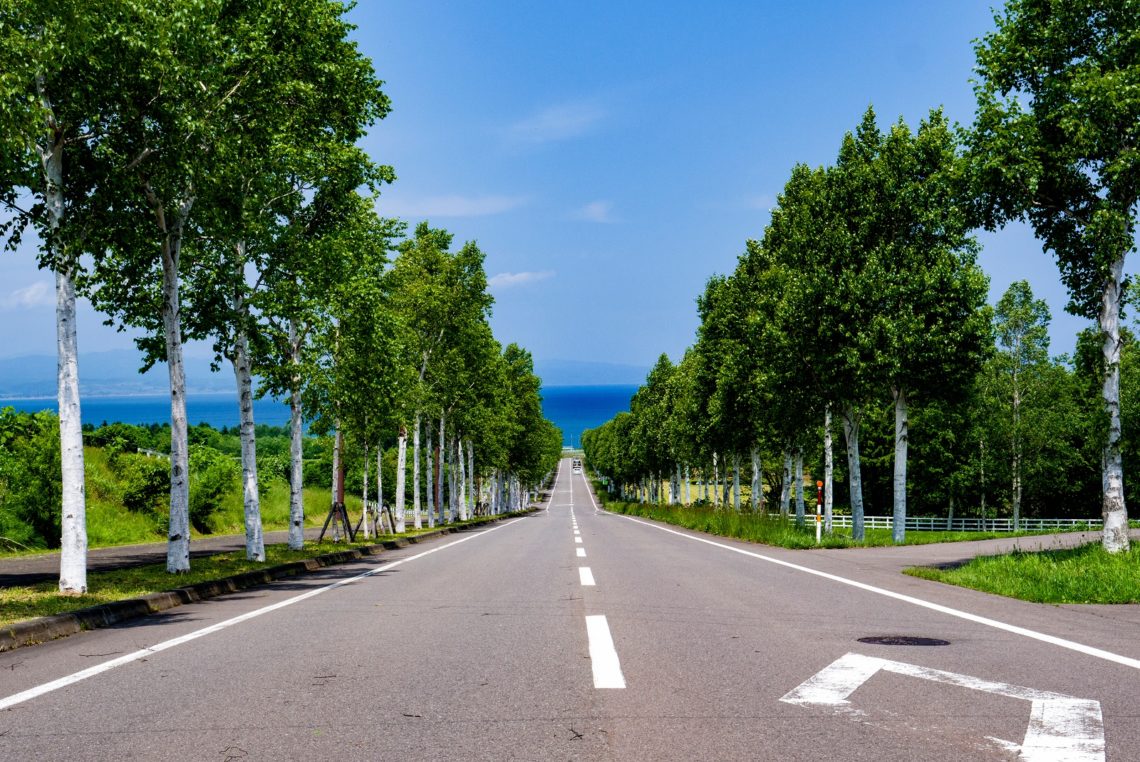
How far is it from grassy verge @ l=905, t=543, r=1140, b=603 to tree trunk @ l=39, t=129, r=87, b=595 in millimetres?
11670

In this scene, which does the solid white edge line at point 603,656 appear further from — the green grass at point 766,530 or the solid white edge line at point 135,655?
the green grass at point 766,530

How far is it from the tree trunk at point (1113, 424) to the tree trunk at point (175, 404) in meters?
14.3

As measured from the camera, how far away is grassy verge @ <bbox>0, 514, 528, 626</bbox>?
911 cm

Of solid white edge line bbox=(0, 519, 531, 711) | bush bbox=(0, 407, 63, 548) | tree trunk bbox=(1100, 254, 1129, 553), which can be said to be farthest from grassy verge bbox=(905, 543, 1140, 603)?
bush bbox=(0, 407, 63, 548)

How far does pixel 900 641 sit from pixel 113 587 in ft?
31.5

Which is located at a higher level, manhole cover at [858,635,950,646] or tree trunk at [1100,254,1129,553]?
tree trunk at [1100,254,1129,553]

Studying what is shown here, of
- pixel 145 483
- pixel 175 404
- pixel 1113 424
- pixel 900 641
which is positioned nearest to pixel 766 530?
pixel 1113 424

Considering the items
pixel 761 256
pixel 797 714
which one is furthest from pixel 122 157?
pixel 761 256

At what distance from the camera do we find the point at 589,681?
565cm

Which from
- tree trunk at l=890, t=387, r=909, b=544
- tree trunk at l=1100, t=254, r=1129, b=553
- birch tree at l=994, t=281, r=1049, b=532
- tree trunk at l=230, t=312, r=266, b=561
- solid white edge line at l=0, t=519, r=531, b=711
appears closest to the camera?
solid white edge line at l=0, t=519, r=531, b=711

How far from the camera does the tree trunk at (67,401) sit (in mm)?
10609

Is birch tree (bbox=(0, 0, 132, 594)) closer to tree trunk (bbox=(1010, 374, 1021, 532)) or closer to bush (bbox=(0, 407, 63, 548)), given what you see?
bush (bbox=(0, 407, 63, 548))

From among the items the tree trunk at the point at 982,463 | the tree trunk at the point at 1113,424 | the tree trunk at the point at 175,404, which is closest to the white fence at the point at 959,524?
the tree trunk at the point at 982,463

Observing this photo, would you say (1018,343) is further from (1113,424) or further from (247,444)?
(247,444)
